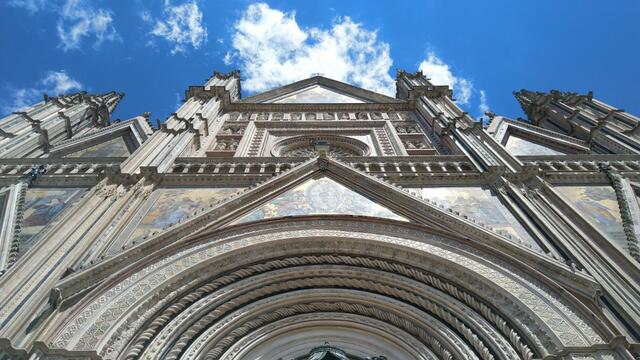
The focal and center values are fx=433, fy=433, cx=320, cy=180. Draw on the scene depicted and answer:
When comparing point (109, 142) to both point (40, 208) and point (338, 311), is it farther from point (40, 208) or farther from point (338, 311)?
point (338, 311)

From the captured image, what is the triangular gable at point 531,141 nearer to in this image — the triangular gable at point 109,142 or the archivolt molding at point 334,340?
the archivolt molding at point 334,340

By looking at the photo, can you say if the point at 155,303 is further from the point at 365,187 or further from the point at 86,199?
the point at 365,187

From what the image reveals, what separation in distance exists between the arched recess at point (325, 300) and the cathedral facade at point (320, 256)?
0.03m

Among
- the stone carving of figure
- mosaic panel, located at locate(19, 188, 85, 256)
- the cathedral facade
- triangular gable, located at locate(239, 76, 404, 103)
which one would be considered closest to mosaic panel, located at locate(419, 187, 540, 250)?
the cathedral facade

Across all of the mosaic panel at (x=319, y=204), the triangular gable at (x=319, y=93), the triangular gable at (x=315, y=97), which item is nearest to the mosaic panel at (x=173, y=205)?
the mosaic panel at (x=319, y=204)

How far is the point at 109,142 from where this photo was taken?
47.2 feet

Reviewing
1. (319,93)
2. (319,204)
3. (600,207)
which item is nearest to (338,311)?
(319,204)

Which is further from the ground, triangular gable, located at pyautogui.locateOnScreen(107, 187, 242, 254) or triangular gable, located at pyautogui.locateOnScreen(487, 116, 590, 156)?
triangular gable, located at pyautogui.locateOnScreen(487, 116, 590, 156)

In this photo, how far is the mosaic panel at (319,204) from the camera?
8.18 metres

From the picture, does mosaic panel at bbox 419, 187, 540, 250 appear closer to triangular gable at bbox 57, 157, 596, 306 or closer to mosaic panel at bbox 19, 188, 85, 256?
triangular gable at bbox 57, 157, 596, 306

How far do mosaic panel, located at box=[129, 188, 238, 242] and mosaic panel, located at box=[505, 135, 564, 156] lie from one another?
906 cm

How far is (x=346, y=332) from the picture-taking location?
715 cm

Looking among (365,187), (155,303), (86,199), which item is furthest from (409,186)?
(86,199)

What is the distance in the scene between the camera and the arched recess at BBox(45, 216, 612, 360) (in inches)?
220
